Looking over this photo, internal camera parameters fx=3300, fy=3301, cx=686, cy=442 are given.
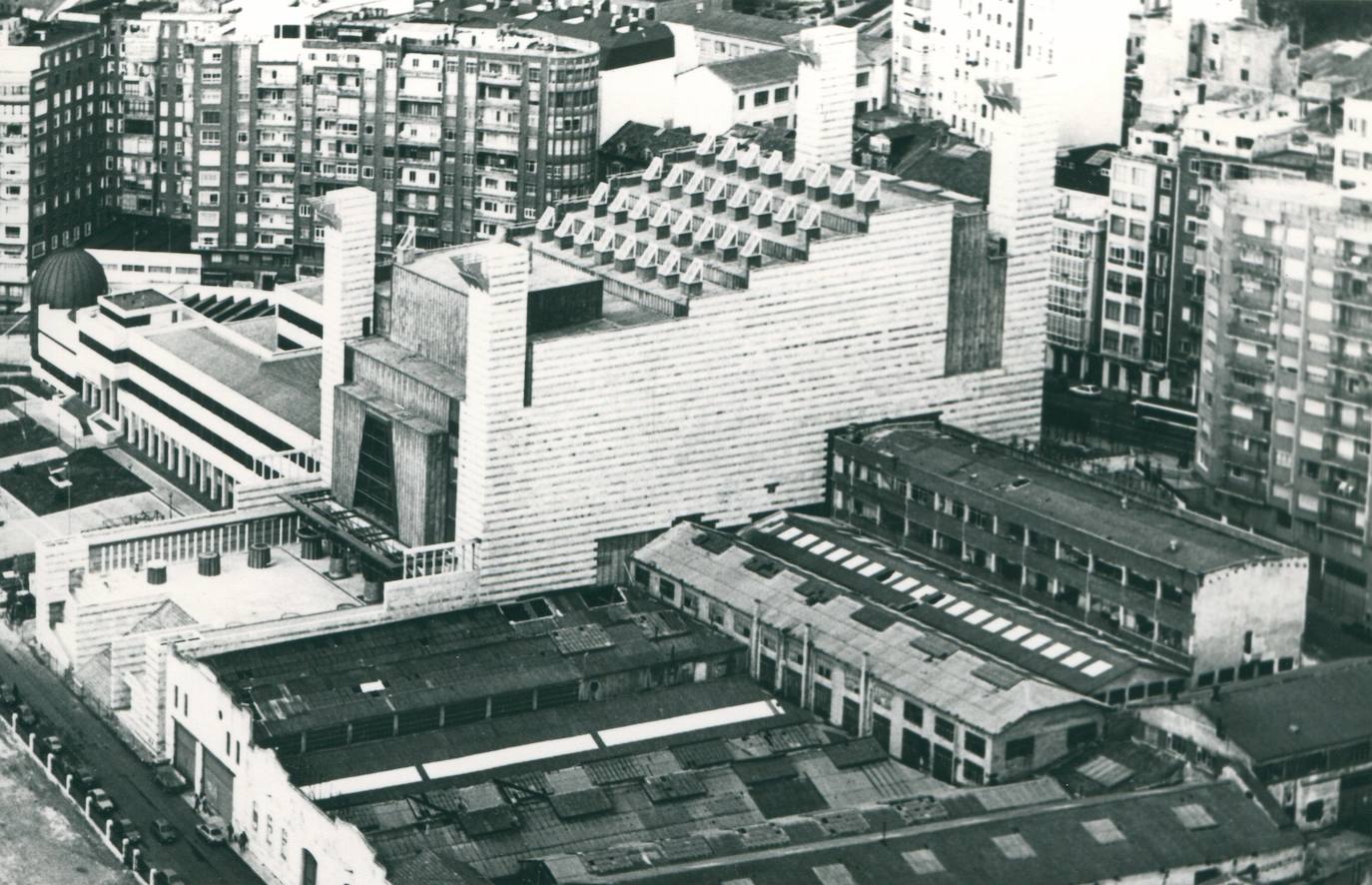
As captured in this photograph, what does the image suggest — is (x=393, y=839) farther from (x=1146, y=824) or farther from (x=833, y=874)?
(x=1146, y=824)

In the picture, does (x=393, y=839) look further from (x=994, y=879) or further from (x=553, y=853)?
(x=994, y=879)

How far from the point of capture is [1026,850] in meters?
195

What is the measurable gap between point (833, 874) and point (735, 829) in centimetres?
950

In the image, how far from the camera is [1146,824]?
19788cm

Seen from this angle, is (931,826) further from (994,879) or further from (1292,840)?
A: (1292,840)

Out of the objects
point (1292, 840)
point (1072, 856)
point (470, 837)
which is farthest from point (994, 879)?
point (470, 837)

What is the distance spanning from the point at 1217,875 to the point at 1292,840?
17.9ft

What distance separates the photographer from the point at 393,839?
653ft

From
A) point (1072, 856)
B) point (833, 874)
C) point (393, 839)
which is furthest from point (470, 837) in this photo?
point (1072, 856)

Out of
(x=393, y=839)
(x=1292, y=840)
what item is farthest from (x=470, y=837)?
(x=1292, y=840)

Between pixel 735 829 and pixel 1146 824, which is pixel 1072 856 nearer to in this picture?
pixel 1146 824

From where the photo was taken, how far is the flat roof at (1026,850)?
191500 millimetres

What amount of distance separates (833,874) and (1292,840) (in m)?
29.2

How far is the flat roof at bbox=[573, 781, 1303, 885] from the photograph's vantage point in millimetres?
191500
